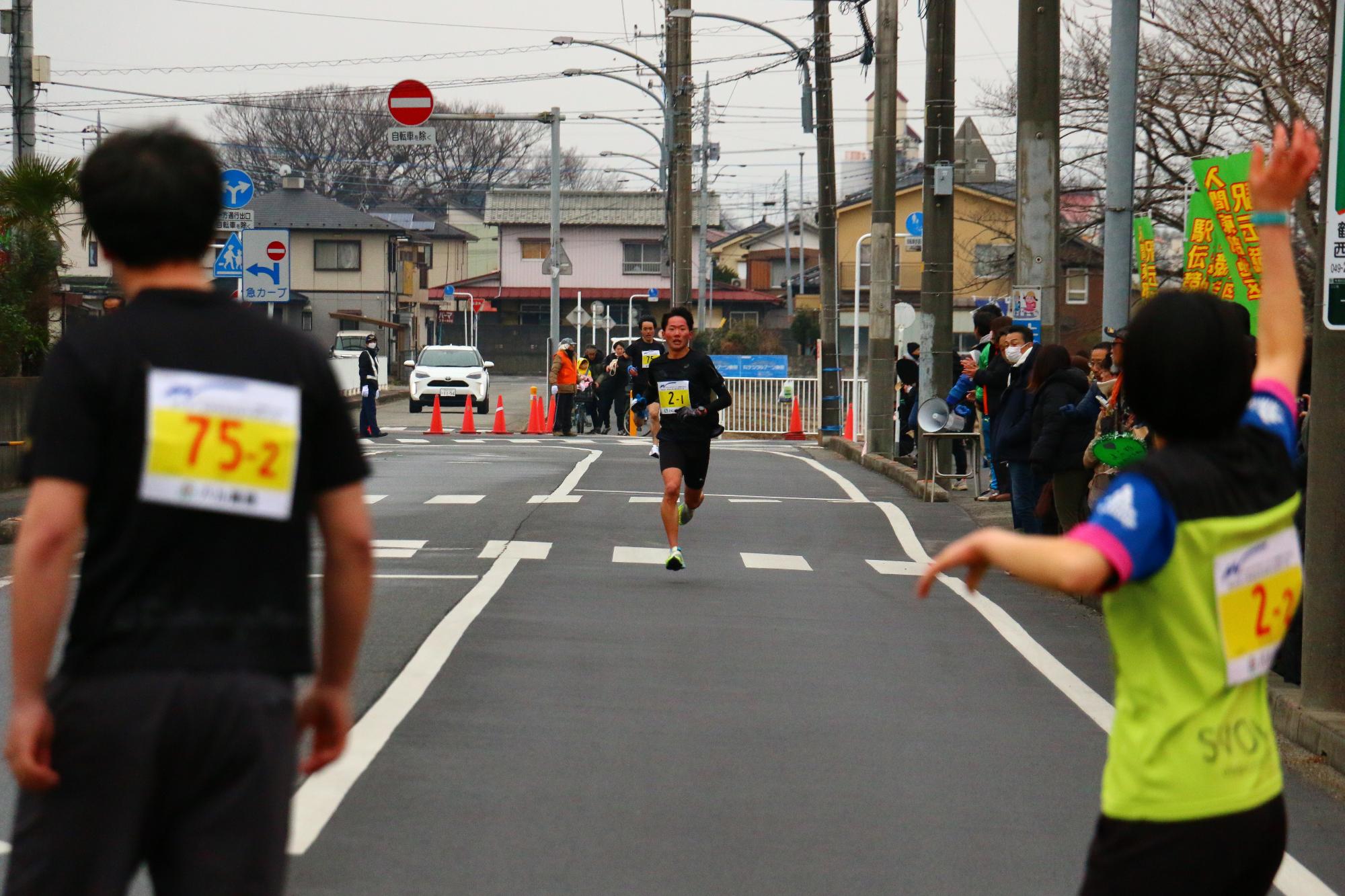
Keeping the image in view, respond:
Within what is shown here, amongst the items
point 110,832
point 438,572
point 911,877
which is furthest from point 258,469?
point 438,572

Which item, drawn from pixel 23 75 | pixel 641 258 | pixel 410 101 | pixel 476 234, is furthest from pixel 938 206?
pixel 476 234

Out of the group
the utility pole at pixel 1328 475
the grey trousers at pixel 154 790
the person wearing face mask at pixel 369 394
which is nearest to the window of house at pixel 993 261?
the person wearing face mask at pixel 369 394

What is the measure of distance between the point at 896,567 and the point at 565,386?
2016 cm

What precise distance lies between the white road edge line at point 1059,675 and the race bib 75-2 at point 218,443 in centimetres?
193

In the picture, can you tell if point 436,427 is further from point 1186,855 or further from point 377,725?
point 1186,855

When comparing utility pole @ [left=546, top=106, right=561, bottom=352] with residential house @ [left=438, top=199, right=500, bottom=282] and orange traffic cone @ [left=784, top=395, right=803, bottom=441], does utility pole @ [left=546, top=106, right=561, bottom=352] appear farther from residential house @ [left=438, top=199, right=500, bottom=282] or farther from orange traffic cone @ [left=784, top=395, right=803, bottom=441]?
residential house @ [left=438, top=199, right=500, bottom=282]

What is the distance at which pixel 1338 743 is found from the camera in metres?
7.02

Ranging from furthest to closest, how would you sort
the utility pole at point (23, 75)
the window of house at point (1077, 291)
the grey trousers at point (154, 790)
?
the window of house at point (1077, 291)
the utility pole at point (23, 75)
the grey trousers at point (154, 790)

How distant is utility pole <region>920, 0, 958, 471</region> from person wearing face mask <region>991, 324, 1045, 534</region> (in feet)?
21.5

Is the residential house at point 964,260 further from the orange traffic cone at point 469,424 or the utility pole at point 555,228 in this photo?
the orange traffic cone at point 469,424

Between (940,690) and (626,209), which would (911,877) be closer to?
(940,690)

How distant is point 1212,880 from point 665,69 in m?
40.8

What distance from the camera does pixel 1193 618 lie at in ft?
10.1

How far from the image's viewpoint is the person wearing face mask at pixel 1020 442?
45.8ft
